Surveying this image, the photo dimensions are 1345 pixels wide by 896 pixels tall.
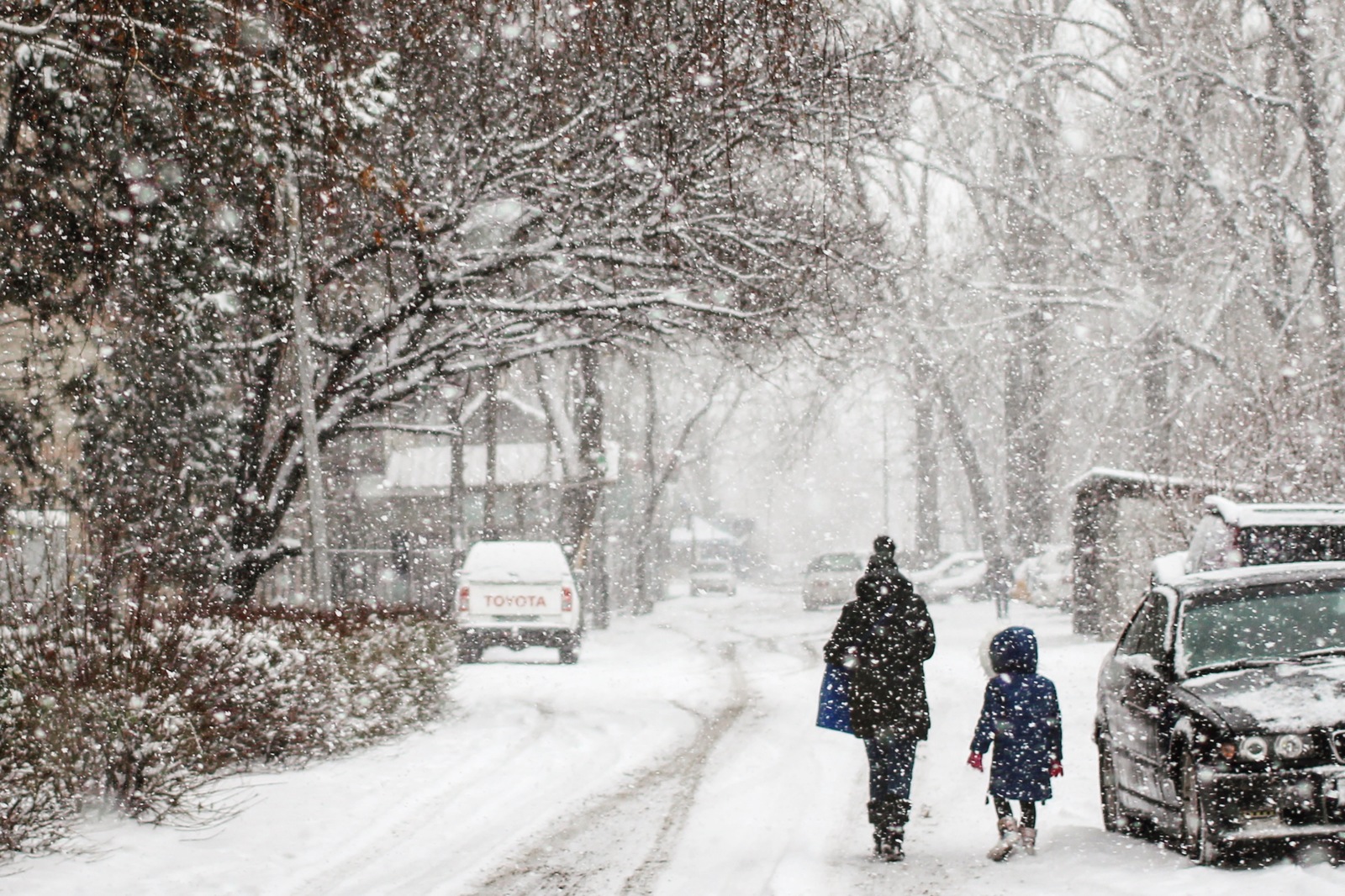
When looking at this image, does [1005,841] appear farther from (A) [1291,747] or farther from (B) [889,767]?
(A) [1291,747]

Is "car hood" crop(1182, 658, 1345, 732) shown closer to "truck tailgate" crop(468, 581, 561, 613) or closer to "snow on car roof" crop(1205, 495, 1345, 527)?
"snow on car roof" crop(1205, 495, 1345, 527)

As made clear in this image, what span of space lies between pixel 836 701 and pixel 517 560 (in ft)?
47.5

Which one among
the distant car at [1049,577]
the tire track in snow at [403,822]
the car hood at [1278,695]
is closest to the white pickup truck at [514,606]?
the tire track in snow at [403,822]

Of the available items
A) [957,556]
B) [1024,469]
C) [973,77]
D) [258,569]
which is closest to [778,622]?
[1024,469]

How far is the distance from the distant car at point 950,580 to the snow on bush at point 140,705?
33.6 meters

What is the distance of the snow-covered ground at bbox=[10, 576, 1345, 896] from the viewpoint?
734cm

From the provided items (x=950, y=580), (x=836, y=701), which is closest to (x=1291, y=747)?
(x=836, y=701)

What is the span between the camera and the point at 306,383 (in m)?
15.3

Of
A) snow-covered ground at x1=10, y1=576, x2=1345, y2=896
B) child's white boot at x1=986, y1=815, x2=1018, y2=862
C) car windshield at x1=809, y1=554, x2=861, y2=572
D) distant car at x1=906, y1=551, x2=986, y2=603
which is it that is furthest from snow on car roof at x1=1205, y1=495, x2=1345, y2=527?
car windshield at x1=809, y1=554, x2=861, y2=572

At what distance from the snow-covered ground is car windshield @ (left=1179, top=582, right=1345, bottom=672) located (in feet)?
3.81

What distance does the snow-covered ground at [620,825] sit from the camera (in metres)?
7.34

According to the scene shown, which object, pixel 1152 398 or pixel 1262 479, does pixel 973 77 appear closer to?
pixel 1152 398

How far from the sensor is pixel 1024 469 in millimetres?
39344

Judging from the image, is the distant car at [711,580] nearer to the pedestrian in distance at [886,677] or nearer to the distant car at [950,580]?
the distant car at [950,580]
